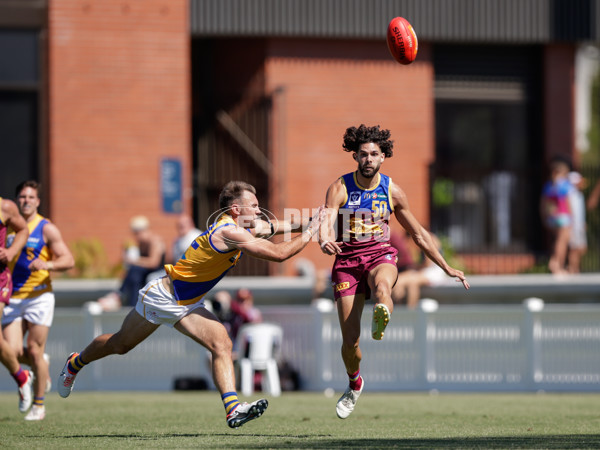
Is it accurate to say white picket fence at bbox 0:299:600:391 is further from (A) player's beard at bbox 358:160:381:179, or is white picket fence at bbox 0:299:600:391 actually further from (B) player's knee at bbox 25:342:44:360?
(A) player's beard at bbox 358:160:381:179

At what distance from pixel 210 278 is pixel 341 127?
508 inches

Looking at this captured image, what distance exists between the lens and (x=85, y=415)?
12391mm

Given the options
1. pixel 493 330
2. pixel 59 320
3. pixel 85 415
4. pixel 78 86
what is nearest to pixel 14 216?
pixel 85 415

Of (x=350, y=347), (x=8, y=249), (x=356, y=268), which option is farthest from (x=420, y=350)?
(x=8, y=249)

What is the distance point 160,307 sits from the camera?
985cm

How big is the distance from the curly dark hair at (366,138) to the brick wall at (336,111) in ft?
37.4

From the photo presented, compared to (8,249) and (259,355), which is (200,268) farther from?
(259,355)

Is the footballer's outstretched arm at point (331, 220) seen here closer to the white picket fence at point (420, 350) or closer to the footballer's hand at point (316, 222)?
the footballer's hand at point (316, 222)

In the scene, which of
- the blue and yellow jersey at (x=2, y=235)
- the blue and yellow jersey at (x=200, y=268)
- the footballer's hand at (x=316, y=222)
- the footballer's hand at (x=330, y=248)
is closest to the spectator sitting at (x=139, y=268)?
the blue and yellow jersey at (x=2, y=235)

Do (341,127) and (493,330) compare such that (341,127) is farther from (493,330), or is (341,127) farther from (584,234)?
(493,330)

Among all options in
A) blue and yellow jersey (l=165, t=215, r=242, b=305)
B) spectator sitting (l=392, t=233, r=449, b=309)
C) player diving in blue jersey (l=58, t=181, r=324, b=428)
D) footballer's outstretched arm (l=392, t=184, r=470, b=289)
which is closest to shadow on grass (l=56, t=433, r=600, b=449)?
player diving in blue jersey (l=58, t=181, r=324, b=428)

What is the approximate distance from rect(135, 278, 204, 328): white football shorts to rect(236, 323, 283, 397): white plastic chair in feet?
21.8

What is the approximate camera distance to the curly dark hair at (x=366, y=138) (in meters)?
10.6

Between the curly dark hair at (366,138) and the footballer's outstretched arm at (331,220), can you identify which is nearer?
the footballer's outstretched arm at (331,220)
